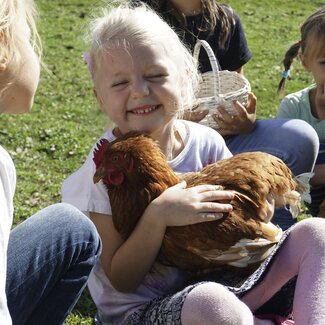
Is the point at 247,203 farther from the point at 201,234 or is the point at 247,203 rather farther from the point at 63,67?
the point at 63,67

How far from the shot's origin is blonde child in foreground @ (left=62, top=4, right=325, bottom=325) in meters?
2.19

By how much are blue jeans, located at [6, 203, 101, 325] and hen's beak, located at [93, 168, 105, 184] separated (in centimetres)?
15

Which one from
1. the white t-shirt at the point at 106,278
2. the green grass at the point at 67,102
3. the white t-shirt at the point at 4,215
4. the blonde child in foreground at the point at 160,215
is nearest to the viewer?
the white t-shirt at the point at 4,215

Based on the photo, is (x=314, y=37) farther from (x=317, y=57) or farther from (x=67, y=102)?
(x=67, y=102)

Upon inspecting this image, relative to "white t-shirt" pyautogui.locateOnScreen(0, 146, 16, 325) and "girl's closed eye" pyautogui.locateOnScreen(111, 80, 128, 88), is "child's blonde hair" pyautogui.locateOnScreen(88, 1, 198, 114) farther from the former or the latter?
"white t-shirt" pyautogui.locateOnScreen(0, 146, 16, 325)

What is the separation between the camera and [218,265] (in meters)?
2.38

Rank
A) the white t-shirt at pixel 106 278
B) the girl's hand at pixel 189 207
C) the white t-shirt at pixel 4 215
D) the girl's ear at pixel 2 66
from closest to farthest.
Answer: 1. the white t-shirt at pixel 4 215
2. the girl's ear at pixel 2 66
3. the girl's hand at pixel 189 207
4. the white t-shirt at pixel 106 278

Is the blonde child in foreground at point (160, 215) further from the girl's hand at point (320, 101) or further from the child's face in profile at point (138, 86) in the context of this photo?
the girl's hand at point (320, 101)

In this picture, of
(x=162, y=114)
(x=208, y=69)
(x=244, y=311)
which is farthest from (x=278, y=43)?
(x=244, y=311)

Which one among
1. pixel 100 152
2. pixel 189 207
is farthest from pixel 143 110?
pixel 189 207

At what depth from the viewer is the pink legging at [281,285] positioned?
6.88 ft

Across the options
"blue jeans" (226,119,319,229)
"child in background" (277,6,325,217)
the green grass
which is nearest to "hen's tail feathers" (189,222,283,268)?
"blue jeans" (226,119,319,229)

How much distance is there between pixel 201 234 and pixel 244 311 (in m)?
0.34

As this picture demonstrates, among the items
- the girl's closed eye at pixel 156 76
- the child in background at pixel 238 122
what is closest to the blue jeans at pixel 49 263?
the girl's closed eye at pixel 156 76
